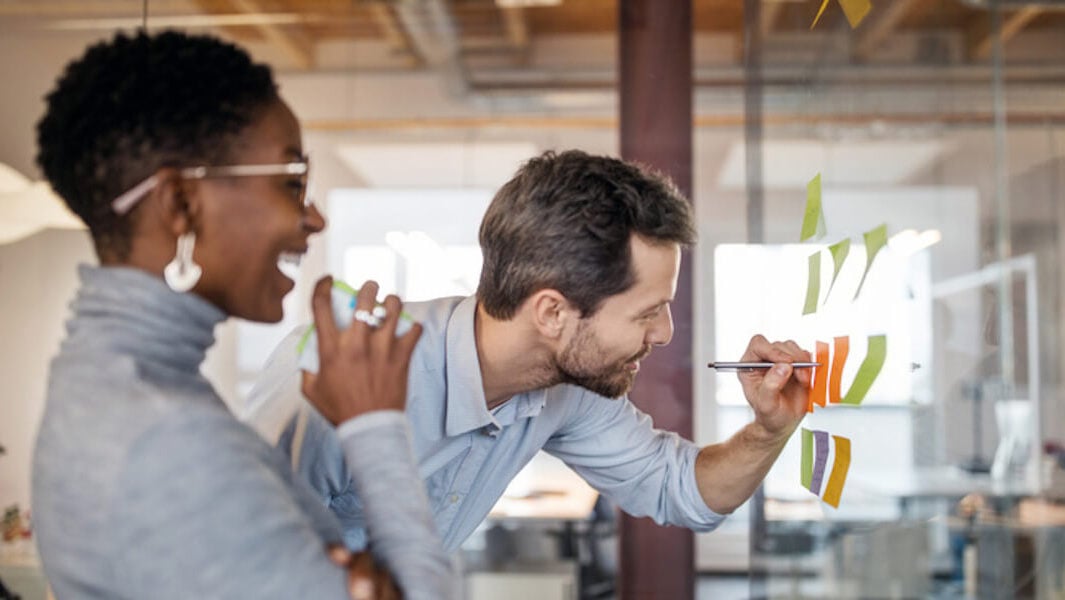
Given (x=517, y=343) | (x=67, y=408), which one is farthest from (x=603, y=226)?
(x=67, y=408)

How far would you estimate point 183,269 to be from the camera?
2.60 feet

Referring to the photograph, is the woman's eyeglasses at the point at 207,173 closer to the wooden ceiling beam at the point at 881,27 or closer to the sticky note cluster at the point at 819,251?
the sticky note cluster at the point at 819,251

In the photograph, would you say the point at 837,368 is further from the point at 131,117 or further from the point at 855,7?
the point at 131,117

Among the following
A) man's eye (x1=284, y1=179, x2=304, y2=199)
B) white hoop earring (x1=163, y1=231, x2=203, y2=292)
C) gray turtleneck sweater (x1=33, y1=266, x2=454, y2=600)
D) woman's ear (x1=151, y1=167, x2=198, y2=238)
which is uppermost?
man's eye (x1=284, y1=179, x2=304, y2=199)

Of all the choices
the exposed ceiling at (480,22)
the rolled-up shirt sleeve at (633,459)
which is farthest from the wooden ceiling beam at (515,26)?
the rolled-up shirt sleeve at (633,459)

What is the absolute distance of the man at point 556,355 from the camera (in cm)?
132

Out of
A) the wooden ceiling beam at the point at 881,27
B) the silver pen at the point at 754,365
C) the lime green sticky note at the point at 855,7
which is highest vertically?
the wooden ceiling beam at the point at 881,27

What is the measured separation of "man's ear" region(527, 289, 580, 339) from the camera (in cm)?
134

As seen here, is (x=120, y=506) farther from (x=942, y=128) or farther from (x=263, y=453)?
(x=942, y=128)

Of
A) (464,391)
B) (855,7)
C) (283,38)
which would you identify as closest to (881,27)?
(855,7)

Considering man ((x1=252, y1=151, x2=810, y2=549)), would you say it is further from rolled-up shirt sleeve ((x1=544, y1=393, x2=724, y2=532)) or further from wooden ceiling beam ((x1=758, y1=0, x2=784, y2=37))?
→ wooden ceiling beam ((x1=758, y1=0, x2=784, y2=37))

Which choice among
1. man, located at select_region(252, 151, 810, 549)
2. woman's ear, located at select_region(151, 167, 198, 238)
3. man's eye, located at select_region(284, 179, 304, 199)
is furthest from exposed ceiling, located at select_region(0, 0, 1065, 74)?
woman's ear, located at select_region(151, 167, 198, 238)

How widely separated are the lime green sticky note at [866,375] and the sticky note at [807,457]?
131mm

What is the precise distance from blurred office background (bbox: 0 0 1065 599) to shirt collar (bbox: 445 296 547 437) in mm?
775
